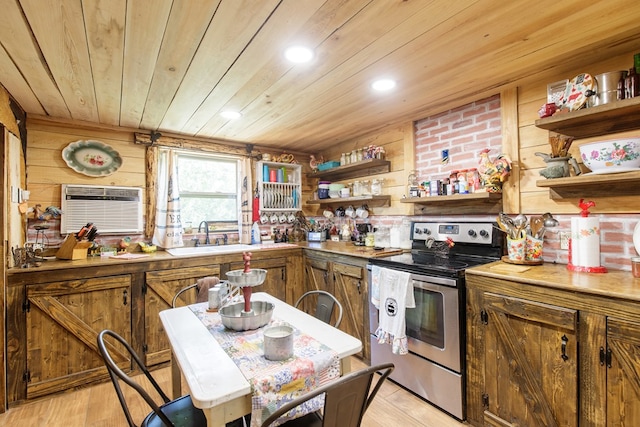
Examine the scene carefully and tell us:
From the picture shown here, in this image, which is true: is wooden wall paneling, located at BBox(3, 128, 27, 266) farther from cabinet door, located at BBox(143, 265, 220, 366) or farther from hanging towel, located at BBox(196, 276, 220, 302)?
hanging towel, located at BBox(196, 276, 220, 302)

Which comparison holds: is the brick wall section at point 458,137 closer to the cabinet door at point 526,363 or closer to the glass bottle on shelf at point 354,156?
the glass bottle on shelf at point 354,156

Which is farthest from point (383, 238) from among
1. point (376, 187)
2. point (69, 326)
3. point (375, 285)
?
point (69, 326)

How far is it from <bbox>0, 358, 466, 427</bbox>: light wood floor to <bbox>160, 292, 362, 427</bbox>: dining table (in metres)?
0.90

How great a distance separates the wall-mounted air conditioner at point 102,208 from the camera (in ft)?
9.20

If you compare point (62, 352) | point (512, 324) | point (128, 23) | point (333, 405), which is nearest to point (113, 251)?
point (62, 352)

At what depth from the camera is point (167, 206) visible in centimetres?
321

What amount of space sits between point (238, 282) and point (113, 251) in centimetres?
225

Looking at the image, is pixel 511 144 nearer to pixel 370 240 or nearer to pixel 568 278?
pixel 568 278

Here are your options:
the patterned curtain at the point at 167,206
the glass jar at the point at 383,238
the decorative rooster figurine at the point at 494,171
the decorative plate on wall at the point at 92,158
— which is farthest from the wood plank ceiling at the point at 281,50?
the glass jar at the point at 383,238

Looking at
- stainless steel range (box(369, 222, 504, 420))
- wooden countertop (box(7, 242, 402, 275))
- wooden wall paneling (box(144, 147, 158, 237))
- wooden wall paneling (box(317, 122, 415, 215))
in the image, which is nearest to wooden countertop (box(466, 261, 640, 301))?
stainless steel range (box(369, 222, 504, 420))

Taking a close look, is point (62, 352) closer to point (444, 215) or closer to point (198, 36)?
point (198, 36)

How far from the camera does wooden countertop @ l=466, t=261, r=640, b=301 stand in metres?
1.36

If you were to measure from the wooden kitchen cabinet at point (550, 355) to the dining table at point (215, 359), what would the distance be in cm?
97

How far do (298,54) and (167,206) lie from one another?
2.29 meters
